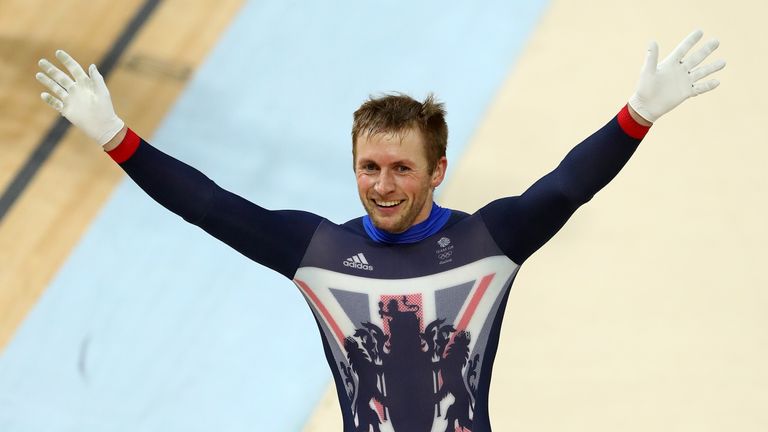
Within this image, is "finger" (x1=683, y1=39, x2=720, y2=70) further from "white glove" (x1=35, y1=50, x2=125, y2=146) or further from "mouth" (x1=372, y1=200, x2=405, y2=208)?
"white glove" (x1=35, y1=50, x2=125, y2=146)

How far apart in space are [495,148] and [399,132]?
11.9 ft

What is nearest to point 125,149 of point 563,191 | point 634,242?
point 563,191

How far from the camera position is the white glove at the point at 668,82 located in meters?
3.80

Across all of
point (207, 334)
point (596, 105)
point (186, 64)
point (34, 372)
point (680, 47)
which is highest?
point (596, 105)

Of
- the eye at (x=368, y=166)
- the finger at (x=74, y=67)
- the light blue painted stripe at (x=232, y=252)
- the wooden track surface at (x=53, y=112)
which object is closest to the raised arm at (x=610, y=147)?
the eye at (x=368, y=166)

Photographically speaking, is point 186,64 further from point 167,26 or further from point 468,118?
point 468,118

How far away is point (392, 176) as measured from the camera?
3.98m

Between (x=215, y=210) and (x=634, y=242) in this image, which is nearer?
(x=215, y=210)

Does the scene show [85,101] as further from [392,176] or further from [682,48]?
[682,48]

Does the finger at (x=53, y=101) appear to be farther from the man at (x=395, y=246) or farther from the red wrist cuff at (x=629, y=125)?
the red wrist cuff at (x=629, y=125)

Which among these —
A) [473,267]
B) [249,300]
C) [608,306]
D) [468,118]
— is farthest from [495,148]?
[473,267]

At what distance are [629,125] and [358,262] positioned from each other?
3.18 ft

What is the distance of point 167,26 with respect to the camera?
344 inches

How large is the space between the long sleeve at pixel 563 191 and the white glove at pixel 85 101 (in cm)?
123
